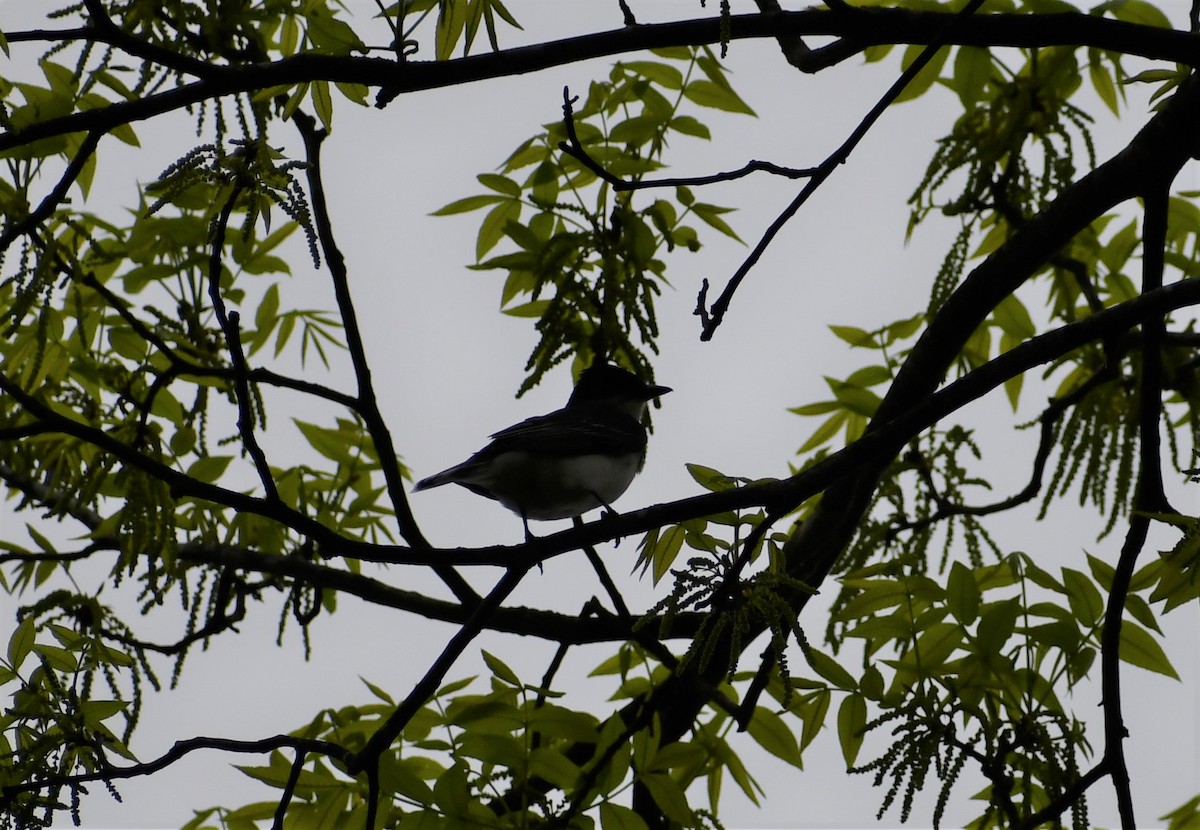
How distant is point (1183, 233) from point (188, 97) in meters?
3.79

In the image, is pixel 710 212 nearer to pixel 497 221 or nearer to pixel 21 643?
pixel 497 221

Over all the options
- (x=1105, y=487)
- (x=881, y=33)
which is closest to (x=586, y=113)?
(x=881, y=33)

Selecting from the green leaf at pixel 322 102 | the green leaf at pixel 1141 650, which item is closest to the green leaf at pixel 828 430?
the green leaf at pixel 1141 650

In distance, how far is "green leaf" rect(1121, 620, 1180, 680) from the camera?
12.1 ft

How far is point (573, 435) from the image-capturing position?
6371mm

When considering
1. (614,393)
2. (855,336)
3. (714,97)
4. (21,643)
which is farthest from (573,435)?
(21,643)

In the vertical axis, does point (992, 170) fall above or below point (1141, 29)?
above

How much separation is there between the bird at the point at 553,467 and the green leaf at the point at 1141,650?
2493mm

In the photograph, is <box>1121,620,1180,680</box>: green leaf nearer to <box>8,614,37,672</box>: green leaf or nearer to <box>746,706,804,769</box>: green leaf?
<box>746,706,804,769</box>: green leaf

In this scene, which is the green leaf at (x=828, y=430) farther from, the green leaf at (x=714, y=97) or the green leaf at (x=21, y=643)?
the green leaf at (x=21, y=643)

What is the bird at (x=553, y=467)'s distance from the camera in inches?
236

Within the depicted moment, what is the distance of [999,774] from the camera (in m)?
3.42

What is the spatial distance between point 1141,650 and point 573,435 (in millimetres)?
3250

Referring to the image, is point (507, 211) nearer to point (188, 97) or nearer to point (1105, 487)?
point (188, 97)
